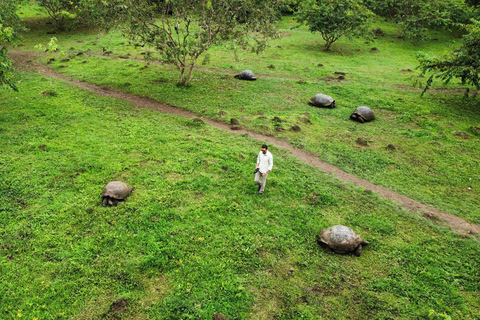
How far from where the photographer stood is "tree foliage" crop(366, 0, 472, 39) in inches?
1128

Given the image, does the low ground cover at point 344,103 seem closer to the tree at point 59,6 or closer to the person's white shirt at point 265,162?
the tree at point 59,6

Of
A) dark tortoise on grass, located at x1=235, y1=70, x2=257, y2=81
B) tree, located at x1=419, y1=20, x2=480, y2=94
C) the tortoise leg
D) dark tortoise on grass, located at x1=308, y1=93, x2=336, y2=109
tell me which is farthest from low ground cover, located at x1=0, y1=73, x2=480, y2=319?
tree, located at x1=419, y1=20, x2=480, y2=94

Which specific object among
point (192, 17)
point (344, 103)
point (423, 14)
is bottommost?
point (344, 103)

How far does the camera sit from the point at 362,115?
16141 millimetres

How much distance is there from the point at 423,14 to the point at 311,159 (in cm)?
2624

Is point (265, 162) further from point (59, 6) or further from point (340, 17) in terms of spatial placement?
point (59, 6)

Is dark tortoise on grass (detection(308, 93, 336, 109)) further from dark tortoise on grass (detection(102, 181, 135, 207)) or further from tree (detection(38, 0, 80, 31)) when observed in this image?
tree (detection(38, 0, 80, 31))

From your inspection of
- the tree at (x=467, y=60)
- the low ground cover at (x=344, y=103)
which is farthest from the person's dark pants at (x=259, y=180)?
the tree at (x=467, y=60)

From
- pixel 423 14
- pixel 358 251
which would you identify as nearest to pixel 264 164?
pixel 358 251

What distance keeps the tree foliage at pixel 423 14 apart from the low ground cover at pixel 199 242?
26223mm

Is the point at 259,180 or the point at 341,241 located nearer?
the point at 341,241

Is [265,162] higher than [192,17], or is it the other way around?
[192,17]

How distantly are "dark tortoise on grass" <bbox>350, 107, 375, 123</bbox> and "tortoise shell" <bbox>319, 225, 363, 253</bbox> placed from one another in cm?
950

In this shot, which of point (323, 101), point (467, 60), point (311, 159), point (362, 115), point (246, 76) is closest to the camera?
point (311, 159)
